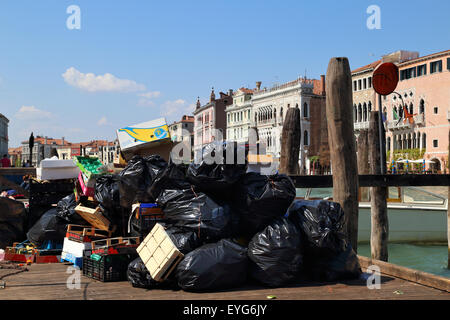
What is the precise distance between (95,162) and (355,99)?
45.8 m

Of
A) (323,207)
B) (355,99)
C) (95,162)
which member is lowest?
(323,207)

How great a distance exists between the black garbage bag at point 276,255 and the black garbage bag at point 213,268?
130mm

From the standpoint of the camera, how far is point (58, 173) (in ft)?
21.7

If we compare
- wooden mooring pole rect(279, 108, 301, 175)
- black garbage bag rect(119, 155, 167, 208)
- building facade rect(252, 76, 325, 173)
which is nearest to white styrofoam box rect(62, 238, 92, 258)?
black garbage bag rect(119, 155, 167, 208)

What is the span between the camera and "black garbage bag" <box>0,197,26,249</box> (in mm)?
6281

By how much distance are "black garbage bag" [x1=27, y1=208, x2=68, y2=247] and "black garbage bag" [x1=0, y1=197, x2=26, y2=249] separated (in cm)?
67

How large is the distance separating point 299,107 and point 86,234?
1858 inches

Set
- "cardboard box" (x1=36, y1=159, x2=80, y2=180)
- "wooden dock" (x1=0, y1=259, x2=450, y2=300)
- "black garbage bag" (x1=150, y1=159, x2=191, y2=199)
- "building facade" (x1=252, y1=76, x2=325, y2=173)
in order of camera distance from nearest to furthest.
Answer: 1. "wooden dock" (x1=0, y1=259, x2=450, y2=300)
2. "black garbage bag" (x1=150, y1=159, x2=191, y2=199)
3. "cardboard box" (x1=36, y1=159, x2=80, y2=180)
4. "building facade" (x1=252, y1=76, x2=325, y2=173)

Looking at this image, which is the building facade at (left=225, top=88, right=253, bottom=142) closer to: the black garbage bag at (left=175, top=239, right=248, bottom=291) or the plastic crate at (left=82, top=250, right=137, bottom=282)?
the plastic crate at (left=82, top=250, right=137, bottom=282)

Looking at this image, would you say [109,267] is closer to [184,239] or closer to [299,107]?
[184,239]

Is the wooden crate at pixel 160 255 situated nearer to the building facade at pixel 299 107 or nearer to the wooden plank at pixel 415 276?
the wooden plank at pixel 415 276
